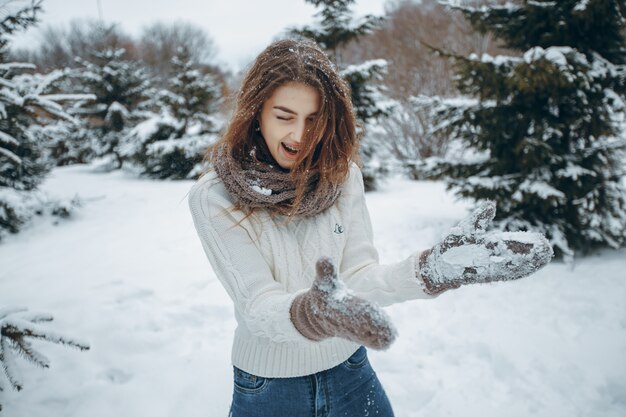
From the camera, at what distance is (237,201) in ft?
3.63

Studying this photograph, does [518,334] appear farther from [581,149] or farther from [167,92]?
[167,92]

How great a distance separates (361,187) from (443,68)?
1183cm

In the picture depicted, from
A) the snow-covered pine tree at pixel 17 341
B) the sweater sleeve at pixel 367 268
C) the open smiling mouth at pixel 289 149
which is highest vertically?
the open smiling mouth at pixel 289 149

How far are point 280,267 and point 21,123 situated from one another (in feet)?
16.5

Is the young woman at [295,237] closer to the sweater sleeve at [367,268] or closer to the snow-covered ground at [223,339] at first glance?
the sweater sleeve at [367,268]

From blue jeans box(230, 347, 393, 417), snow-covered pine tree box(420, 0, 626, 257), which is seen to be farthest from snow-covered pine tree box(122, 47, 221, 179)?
blue jeans box(230, 347, 393, 417)

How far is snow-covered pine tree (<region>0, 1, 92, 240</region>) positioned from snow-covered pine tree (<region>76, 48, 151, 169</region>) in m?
5.37

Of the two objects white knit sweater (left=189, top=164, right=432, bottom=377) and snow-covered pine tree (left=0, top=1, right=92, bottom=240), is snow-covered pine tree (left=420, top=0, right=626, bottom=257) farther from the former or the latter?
snow-covered pine tree (left=0, top=1, right=92, bottom=240)

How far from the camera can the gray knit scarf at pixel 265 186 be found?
111 cm

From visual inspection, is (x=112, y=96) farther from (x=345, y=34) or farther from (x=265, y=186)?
(x=265, y=186)

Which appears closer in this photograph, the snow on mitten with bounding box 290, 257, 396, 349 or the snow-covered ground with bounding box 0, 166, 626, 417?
the snow on mitten with bounding box 290, 257, 396, 349

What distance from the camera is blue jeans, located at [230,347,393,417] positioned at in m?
1.13

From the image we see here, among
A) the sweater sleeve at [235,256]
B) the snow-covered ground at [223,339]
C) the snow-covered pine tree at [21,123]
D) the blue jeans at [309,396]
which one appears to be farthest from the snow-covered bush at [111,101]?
the blue jeans at [309,396]

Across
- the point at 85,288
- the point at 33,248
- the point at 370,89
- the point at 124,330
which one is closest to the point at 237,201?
the point at 124,330
